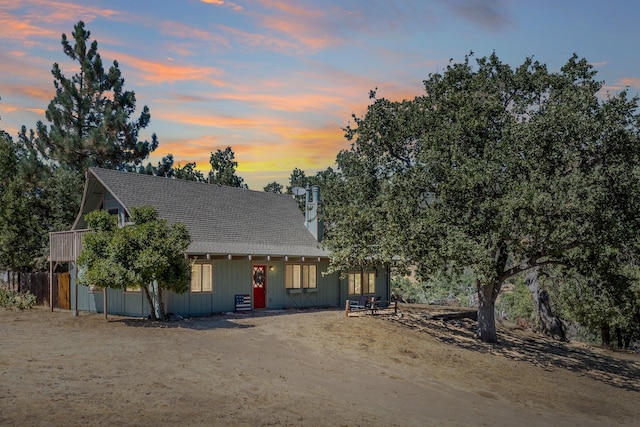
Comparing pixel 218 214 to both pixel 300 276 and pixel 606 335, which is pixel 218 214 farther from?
pixel 606 335

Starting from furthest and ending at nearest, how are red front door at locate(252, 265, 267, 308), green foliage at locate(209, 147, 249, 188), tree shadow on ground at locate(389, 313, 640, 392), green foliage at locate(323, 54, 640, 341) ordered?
green foliage at locate(209, 147, 249, 188)
red front door at locate(252, 265, 267, 308)
tree shadow on ground at locate(389, 313, 640, 392)
green foliage at locate(323, 54, 640, 341)

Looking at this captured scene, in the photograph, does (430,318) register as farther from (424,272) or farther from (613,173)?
(613,173)

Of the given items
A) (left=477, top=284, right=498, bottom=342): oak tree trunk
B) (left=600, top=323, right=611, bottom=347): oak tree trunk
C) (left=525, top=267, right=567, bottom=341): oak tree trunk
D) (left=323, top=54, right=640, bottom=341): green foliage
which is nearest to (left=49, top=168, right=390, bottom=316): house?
(left=323, top=54, right=640, bottom=341): green foliage

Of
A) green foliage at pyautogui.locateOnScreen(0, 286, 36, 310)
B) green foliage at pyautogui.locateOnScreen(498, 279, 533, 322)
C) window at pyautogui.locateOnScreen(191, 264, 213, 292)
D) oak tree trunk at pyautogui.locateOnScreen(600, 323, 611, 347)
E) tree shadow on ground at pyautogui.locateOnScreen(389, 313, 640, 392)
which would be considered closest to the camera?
tree shadow on ground at pyautogui.locateOnScreen(389, 313, 640, 392)

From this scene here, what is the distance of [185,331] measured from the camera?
20.8 m

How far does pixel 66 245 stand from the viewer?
26.6m

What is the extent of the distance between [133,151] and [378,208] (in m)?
28.8

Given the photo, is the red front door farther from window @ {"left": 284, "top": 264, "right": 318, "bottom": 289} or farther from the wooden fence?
the wooden fence

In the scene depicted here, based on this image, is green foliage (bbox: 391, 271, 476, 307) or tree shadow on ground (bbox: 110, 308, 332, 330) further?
green foliage (bbox: 391, 271, 476, 307)

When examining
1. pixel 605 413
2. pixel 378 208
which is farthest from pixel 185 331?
pixel 605 413

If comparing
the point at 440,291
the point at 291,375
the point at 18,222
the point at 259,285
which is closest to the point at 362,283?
the point at 259,285

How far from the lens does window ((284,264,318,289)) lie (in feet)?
96.7

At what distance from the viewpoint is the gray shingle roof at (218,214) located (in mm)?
26797

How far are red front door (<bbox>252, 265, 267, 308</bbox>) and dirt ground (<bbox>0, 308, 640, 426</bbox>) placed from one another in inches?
49.6
